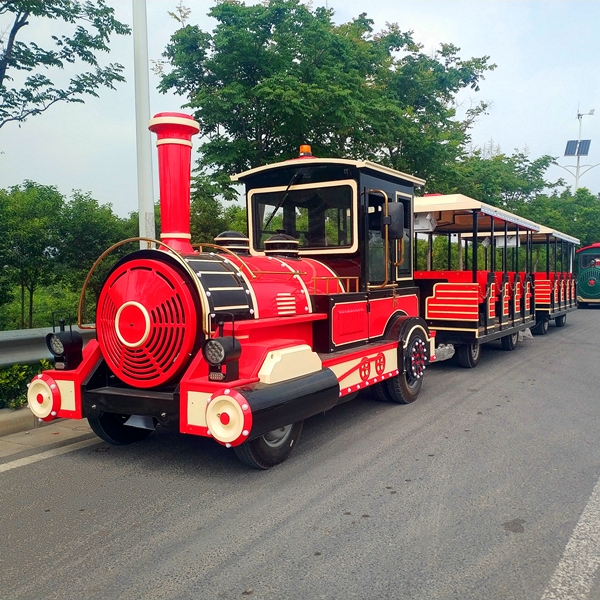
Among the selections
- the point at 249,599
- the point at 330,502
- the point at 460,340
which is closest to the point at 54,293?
the point at 460,340

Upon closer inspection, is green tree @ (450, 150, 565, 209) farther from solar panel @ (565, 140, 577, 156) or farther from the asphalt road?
solar panel @ (565, 140, 577, 156)

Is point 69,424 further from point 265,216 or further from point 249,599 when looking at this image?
point 249,599

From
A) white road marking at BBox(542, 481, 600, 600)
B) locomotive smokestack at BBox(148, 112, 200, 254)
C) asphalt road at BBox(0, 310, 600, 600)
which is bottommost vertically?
white road marking at BBox(542, 481, 600, 600)

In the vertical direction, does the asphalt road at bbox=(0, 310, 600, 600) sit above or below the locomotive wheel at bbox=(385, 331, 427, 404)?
below

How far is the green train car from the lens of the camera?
21438 millimetres

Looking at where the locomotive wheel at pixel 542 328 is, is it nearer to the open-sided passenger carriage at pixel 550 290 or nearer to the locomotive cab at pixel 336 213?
the open-sided passenger carriage at pixel 550 290

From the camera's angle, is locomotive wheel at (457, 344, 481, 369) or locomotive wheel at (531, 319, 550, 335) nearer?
locomotive wheel at (457, 344, 481, 369)

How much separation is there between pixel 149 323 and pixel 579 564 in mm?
2902

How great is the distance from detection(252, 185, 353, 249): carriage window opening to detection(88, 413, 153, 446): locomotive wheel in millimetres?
2316

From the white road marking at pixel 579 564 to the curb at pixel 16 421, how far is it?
14.3 feet

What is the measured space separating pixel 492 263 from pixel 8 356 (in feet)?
24.4

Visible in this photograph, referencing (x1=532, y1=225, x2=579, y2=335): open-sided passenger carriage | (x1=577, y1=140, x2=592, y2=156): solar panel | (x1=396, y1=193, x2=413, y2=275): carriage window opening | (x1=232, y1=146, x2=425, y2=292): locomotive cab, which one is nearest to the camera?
(x1=232, y1=146, x2=425, y2=292): locomotive cab

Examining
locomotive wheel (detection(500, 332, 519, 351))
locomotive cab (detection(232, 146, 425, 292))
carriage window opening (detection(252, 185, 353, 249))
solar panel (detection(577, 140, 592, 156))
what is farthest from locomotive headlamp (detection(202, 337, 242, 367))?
solar panel (detection(577, 140, 592, 156))

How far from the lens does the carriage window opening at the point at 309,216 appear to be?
556 centimetres
